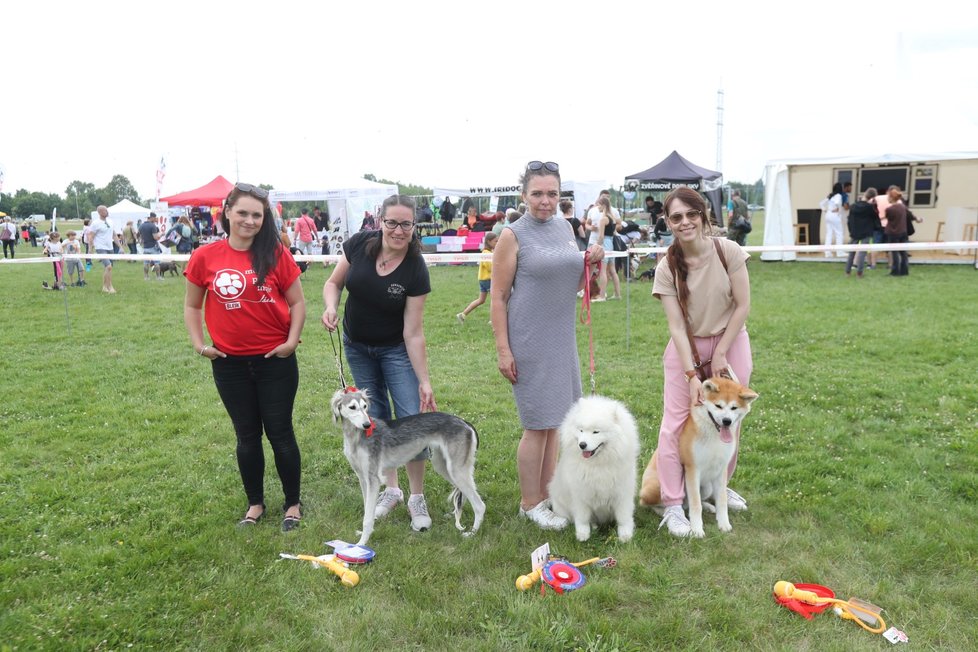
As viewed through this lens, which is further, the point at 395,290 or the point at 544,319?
the point at 395,290

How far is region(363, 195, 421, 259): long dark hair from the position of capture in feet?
11.5

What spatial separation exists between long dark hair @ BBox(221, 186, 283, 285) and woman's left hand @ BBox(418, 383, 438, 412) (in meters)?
1.06

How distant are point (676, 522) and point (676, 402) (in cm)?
66

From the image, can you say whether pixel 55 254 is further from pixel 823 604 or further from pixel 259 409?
pixel 823 604

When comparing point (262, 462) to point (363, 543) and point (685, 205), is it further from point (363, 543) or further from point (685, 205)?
point (685, 205)

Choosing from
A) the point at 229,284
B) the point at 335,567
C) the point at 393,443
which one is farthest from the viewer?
the point at 393,443

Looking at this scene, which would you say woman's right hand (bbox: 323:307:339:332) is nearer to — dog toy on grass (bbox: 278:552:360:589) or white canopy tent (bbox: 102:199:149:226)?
dog toy on grass (bbox: 278:552:360:589)

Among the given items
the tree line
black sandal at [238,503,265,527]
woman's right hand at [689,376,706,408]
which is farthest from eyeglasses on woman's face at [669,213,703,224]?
the tree line

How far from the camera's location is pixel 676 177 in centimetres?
1811

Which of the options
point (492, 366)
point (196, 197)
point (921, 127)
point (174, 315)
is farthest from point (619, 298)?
point (196, 197)

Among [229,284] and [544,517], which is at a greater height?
[229,284]

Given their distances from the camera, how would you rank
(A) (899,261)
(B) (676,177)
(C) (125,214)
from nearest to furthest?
(A) (899,261) < (B) (676,177) < (C) (125,214)

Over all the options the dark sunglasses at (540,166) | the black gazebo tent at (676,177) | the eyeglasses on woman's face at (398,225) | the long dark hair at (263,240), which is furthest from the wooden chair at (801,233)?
the long dark hair at (263,240)

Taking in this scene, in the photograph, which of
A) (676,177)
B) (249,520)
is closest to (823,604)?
Answer: (249,520)
